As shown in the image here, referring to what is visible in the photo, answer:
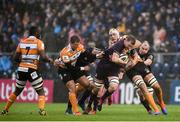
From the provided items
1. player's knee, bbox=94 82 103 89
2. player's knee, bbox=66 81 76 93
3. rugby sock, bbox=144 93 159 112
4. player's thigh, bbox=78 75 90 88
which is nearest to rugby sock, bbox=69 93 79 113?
player's knee, bbox=66 81 76 93

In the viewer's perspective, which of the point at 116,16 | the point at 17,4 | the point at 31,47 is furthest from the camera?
the point at 17,4

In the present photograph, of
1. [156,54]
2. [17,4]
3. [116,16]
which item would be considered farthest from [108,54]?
[17,4]

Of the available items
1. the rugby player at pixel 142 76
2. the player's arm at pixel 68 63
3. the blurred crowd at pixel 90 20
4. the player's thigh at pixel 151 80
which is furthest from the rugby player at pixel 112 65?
the blurred crowd at pixel 90 20

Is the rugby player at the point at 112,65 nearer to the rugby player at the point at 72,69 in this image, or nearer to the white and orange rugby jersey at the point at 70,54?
the rugby player at the point at 72,69

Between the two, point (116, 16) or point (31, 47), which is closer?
point (31, 47)

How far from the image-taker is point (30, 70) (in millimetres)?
19125

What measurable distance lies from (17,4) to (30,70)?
1617cm

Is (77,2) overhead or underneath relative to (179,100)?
overhead

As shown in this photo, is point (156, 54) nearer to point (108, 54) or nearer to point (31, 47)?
point (108, 54)

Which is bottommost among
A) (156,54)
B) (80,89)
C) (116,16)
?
(80,89)

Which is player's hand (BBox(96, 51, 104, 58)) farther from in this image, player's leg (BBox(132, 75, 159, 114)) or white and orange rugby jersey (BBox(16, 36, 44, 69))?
white and orange rugby jersey (BBox(16, 36, 44, 69))

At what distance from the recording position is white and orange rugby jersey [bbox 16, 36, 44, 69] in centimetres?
1897

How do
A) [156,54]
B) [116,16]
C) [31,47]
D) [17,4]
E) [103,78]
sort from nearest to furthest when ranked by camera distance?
[31,47]
[103,78]
[156,54]
[116,16]
[17,4]

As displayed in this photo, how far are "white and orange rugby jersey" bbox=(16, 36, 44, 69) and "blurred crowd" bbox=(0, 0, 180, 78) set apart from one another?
10.8 metres
